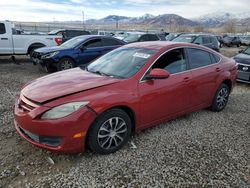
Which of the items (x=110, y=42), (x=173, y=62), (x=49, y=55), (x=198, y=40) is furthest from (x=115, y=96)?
(x=198, y=40)

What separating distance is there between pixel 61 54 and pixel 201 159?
6.71m

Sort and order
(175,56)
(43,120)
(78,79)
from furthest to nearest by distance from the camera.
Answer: (175,56) < (78,79) < (43,120)

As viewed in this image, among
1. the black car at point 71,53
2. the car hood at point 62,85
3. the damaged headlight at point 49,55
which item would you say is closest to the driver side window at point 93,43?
the black car at point 71,53

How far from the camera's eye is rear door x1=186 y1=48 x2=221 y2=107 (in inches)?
188

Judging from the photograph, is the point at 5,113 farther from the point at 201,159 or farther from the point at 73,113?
the point at 201,159

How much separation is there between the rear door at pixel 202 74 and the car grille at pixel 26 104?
113 inches

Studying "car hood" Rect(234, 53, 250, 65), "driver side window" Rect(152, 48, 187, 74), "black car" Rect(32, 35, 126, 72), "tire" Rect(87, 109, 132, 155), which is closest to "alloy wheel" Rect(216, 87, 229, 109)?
"driver side window" Rect(152, 48, 187, 74)

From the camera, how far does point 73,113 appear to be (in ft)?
10.5

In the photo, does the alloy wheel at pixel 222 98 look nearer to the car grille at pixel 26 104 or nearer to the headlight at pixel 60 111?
the headlight at pixel 60 111

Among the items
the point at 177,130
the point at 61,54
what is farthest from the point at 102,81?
the point at 61,54

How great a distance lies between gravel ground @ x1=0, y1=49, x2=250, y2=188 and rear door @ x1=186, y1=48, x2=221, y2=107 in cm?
57

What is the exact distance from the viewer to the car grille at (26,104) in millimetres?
3322

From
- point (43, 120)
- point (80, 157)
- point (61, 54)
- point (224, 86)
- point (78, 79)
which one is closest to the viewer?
point (43, 120)

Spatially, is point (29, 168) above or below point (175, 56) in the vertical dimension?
below
